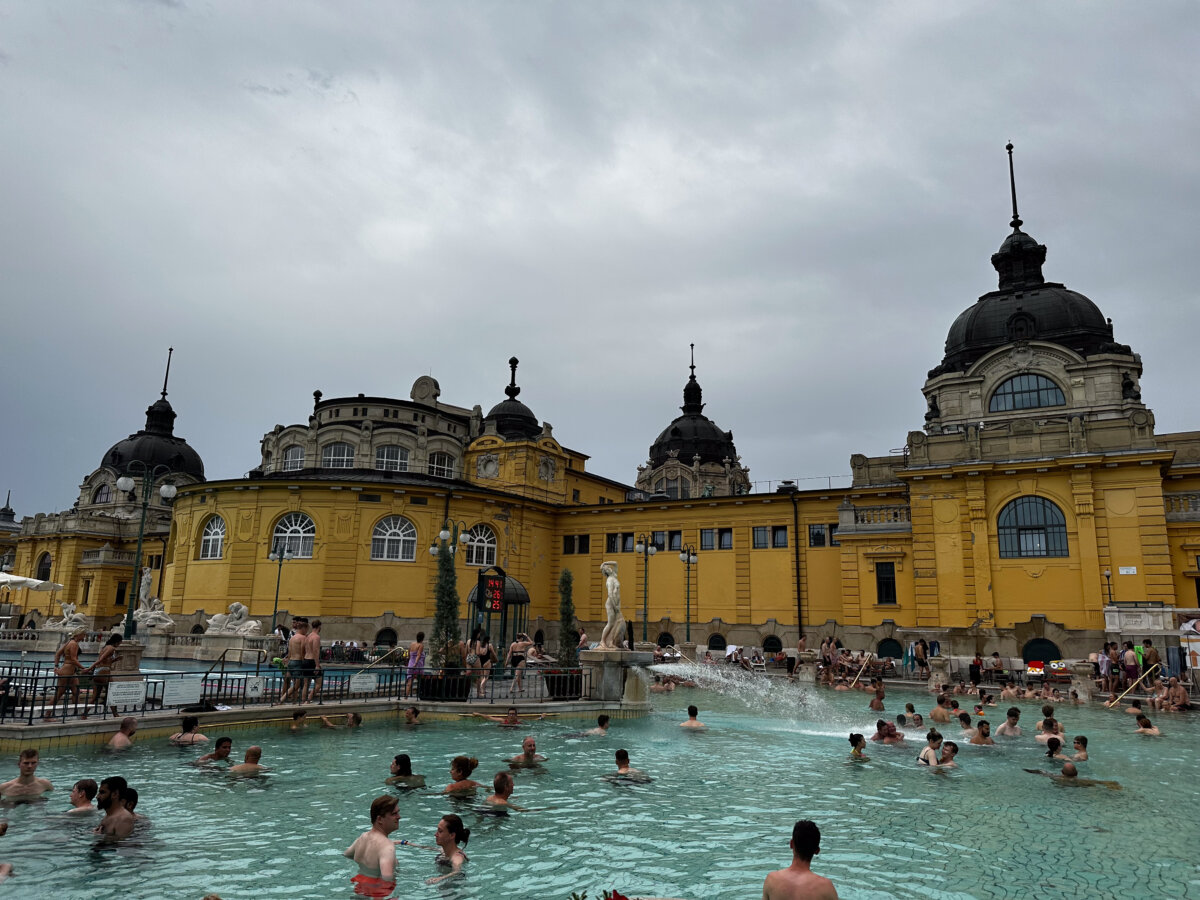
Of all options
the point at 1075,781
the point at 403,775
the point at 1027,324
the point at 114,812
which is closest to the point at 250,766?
the point at 403,775

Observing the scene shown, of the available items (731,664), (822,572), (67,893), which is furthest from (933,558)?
(67,893)

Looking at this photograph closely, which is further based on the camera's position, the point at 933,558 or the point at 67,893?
the point at 933,558

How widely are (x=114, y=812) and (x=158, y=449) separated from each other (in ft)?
245

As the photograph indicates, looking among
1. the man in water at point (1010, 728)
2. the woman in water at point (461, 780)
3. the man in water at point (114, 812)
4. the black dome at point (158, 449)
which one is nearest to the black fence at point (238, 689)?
the man in water at point (114, 812)

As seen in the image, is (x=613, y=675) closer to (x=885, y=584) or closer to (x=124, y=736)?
(x=124, y=736)

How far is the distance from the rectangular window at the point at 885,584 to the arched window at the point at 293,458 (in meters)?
35.5

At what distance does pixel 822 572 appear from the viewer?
3962 centimetres

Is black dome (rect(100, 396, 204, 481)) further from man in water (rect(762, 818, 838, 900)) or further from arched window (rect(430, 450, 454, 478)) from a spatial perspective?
man in water (rect(762, 818, 838, 900))

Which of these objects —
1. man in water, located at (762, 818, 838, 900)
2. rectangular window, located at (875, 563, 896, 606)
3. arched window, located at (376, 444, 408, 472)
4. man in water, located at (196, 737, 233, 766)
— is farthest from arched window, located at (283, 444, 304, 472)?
man in water, located at (762, 818, 838, 900)

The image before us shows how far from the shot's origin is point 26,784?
9.41 m

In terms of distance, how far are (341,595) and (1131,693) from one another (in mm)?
34197

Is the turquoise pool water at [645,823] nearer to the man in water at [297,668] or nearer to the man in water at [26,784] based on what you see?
the man in water at [26,784]

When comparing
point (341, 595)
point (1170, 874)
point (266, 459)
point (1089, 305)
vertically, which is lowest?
point (1170, 874)

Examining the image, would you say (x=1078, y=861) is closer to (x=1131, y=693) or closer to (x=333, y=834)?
(x=333, y=834)
